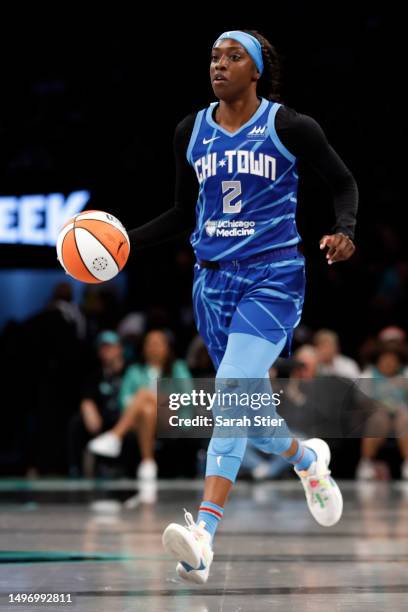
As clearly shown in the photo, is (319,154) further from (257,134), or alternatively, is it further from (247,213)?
(247,213)

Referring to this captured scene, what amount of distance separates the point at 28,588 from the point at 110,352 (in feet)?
19.7

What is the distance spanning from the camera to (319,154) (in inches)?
177

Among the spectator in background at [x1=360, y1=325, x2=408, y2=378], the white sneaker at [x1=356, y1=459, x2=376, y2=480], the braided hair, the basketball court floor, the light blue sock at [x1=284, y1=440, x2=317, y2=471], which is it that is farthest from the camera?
the white sneaker at [x1=356, y1=459, x2=376, y2=480]

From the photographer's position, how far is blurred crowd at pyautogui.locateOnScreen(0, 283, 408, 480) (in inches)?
387

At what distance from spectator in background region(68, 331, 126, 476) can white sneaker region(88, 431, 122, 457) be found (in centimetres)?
23

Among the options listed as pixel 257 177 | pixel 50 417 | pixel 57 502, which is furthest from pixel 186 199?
pixel 50 417

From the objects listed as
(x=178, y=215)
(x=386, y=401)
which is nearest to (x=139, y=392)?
(x=386, y=401)

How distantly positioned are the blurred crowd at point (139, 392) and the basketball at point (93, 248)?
4.94 meters

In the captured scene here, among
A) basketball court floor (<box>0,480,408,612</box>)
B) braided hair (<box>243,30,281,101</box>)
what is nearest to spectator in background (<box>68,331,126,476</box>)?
basketball court floor (<box>0,480,408,612</box>)

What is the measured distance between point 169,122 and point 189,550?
8.89 metres

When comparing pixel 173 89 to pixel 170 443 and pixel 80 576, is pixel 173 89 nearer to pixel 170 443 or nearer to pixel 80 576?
pixel 170 443

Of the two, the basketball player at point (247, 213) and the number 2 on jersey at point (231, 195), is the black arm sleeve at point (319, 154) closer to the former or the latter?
the basketball player at point (247, 213)

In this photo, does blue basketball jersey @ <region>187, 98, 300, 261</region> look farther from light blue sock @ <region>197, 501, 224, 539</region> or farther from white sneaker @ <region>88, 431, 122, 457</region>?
white sneaker @ <region>88, 431, 122, 457</region>

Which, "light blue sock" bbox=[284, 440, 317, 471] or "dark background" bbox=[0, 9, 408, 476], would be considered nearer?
"light blue sock" bbox=[284, 440, 317, 471]
